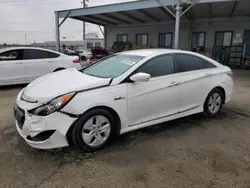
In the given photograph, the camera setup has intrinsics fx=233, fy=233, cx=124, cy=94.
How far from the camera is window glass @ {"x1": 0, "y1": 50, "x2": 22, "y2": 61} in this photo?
24.3 feet

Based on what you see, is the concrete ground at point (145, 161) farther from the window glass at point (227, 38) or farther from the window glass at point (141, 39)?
the window glass at point (141, 39)

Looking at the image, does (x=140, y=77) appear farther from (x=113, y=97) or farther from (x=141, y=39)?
(x=141, y=39)

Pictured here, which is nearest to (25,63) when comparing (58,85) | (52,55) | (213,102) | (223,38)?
(52,55)

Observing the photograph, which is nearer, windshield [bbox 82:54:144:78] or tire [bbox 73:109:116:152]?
tire [bbox 73:109:116:152]

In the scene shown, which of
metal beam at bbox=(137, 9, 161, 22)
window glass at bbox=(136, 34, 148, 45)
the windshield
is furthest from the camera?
window glass at bbox=(136, 34, 148, 45)

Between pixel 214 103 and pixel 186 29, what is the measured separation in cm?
1442

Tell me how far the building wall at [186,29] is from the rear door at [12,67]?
1348 centimetres

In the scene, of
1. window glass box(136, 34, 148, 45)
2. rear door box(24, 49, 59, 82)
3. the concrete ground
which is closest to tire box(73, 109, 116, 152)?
the concrete ground

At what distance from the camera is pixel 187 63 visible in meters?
4.32

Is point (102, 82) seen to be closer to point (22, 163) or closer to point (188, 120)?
point (22, 163)

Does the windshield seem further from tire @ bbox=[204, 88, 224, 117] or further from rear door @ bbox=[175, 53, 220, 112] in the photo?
tire @ bbox=[204, 88, 224, 117]

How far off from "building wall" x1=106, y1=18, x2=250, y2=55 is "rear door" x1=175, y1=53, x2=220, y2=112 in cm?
1336

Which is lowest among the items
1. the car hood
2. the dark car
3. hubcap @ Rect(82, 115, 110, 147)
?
hubcap @ Rect(82, 115, 110, 147)

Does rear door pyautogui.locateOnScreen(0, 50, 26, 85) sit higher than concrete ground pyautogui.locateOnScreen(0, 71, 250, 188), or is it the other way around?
rear door pyautogui.locateOnScreen(0, 50, 26, 85)
